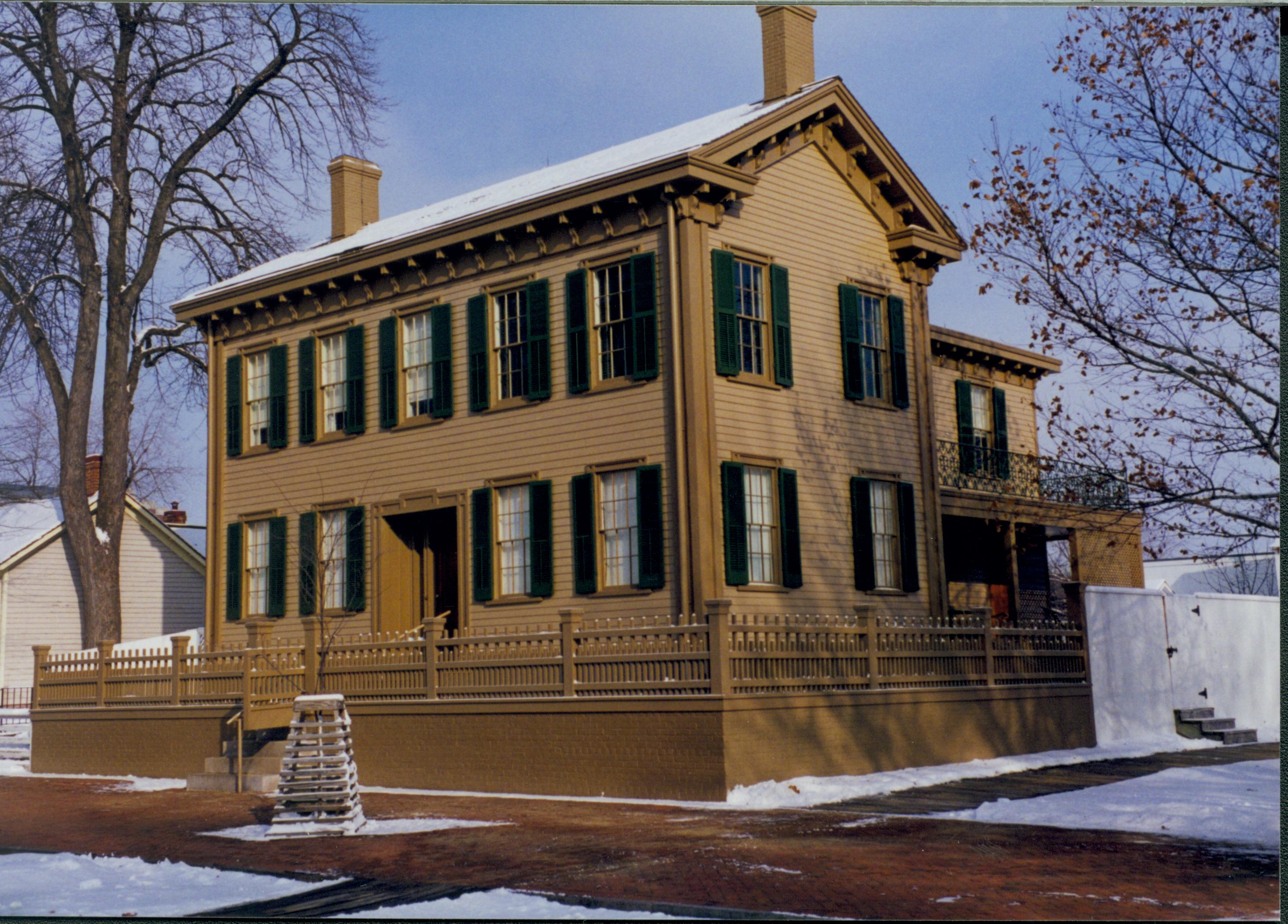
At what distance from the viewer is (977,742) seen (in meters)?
18.2

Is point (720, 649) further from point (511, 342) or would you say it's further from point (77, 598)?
point (77, 598)

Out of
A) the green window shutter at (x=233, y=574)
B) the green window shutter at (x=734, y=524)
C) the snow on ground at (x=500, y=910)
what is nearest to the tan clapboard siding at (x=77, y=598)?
the green window shutter at (x=233, y=574)

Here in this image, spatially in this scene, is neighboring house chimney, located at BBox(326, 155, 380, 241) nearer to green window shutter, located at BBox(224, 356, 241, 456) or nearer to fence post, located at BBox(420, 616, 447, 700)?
green window shutter, located at BBox(224, 356, 241, 456)

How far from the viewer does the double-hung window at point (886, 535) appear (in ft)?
67.3

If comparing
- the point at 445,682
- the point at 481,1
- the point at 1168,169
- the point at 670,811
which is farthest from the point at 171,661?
the point at 1168,169

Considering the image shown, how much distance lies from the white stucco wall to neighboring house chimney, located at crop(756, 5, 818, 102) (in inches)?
347

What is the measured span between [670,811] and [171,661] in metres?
10.1

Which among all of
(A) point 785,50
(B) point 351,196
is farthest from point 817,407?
(B) point 351,196

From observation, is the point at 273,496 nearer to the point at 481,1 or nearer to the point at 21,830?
the point at 21,830

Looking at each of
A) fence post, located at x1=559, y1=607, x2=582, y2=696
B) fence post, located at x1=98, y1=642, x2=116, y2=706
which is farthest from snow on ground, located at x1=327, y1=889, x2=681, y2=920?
fence post, located at x1=98, y1=642, x2=116, y2=706

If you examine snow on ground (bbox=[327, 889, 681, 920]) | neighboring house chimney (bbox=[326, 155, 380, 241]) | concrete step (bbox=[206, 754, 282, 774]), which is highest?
neighboring house chimney (bbox=[326, 155, 380, 241])

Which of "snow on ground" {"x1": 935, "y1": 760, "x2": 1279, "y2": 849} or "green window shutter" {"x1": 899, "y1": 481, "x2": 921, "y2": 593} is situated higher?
"green window shutter" {"x1": 899, "y1": 481, "x2": 921, "y2": 593}

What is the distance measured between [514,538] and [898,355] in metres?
6.55

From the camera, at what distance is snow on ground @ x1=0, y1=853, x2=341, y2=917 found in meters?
9.36
